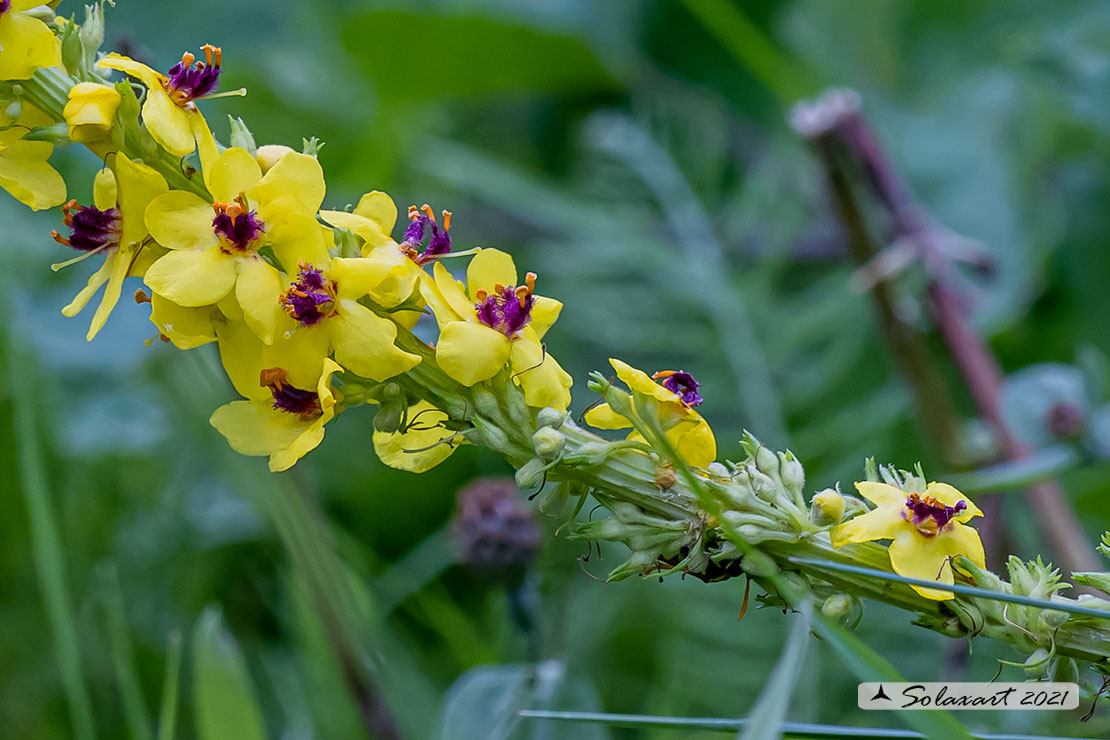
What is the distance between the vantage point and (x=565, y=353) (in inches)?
37.7

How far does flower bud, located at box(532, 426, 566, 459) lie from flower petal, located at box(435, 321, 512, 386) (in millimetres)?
23

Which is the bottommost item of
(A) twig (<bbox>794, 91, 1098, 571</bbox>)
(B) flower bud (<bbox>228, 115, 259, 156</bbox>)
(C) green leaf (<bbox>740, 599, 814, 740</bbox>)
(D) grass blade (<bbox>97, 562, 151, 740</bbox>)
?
(D) grass blade (<bbox>97, 562, 151, 740</bbox>)

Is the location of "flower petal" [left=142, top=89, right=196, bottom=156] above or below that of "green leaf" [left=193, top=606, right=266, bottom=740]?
above

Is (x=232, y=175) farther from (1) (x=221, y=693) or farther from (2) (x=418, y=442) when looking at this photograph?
(1) (x=221, y=693)

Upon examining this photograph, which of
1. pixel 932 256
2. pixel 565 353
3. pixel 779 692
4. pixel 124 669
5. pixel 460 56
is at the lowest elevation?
pixel 124 669

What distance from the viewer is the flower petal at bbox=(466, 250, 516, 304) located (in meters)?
0.29

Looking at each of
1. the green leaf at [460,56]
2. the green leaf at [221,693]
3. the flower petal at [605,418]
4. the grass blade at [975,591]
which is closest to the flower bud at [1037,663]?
the grass blade at [975,591]

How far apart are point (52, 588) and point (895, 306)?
57cm

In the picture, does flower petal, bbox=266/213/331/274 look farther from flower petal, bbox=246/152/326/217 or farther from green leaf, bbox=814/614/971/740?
green leaf, bbox=814/614/971/740

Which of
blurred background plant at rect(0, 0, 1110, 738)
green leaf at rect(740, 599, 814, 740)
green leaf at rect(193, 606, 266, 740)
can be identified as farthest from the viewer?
blurred background plant at rect(0, 0, 1110, 738)

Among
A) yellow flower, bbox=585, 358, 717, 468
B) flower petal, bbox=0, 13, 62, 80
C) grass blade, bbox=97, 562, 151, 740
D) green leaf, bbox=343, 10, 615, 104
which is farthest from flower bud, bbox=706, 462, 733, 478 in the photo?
green leaf, bbox=343, 10, 615, 104

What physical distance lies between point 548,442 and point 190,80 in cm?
15

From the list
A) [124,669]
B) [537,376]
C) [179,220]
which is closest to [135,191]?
[179,220]

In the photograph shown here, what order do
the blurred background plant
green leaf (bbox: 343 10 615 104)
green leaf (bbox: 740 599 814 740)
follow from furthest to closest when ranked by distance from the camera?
1. green leaf (bbox: 343 10 615 104)
2. the blurred background plant
3. green leaf (bbox: 740 599 814 740)
